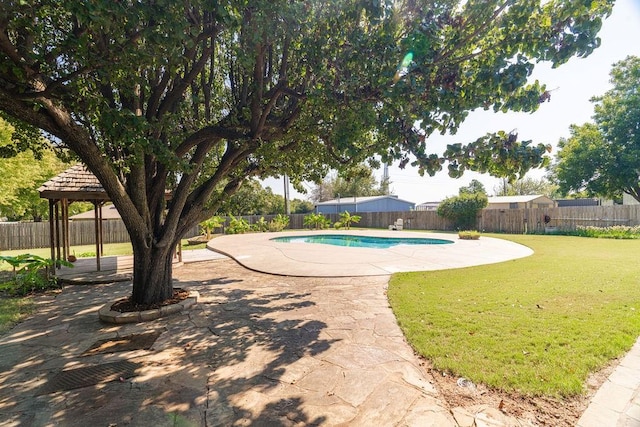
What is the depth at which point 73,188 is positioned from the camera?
7867 millimetres

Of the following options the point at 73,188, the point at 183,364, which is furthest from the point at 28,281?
the point at 183,364

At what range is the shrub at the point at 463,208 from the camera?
2330 centimetres

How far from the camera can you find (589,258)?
9305 mm

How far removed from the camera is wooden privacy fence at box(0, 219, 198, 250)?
645 inches

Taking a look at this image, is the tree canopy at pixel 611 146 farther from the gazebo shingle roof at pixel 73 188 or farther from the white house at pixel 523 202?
the gazebo shingle roof at pixel 73 188

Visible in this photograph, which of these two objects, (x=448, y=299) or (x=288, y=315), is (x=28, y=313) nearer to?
(x=288, y=315)

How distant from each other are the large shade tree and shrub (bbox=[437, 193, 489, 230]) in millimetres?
20970

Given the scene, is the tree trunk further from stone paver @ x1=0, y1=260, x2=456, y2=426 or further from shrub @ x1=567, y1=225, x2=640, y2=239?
Answer: shrub @ x1=567, y1=225, x2=640, y2=239

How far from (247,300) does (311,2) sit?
5025mm

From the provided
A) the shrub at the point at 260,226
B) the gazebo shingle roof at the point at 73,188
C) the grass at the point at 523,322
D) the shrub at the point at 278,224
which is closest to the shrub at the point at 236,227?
the shrub at the point at 260,226

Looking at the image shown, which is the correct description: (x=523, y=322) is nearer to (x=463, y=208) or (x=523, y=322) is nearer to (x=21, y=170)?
(x=463, y=208)

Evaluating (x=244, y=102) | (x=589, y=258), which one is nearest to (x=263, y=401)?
(x=244, y=102)

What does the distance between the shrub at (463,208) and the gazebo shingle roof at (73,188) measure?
2268cm

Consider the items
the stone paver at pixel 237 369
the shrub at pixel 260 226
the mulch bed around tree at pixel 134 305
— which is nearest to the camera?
the stone paver at pixel 237 369
